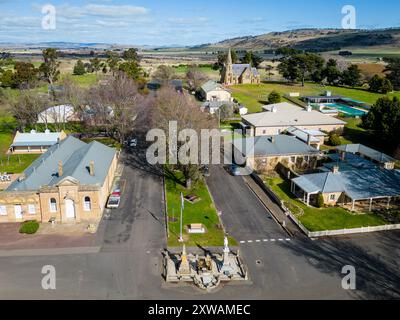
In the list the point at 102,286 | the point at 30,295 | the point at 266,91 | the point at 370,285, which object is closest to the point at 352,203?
the point at 370,285

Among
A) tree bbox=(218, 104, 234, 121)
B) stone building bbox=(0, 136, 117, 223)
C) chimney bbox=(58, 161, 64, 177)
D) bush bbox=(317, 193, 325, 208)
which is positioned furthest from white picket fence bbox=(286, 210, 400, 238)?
tree bbox=(218, 104, 234, 121)

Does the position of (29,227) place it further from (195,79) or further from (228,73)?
(228,73)

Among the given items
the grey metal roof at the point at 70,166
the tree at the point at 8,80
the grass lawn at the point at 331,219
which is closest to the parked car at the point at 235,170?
the grass lawn at the point at 331,219

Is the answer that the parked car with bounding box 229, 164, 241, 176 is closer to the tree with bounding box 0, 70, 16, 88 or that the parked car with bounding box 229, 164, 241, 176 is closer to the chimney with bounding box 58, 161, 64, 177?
the chimney with bounding box 58, 161, 64, 177
